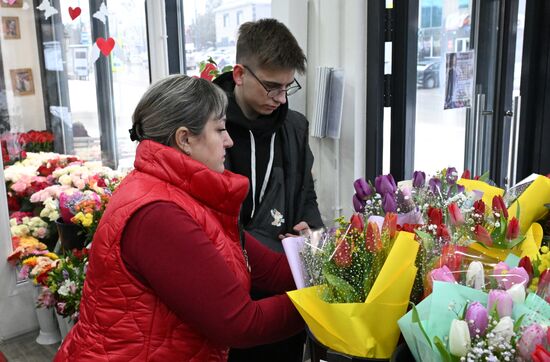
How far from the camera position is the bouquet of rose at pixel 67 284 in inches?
99.4

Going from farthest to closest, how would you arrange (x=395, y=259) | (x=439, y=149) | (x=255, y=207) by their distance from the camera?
(x=439, y=149) → (x=255, y=207) → (x=395, y=259)

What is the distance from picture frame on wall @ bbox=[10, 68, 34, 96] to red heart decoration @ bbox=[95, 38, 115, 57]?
1.55ft

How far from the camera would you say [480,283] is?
1.04m

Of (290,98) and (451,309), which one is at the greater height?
(290,98)

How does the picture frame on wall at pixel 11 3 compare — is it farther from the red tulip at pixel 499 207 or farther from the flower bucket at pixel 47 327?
the red tulip at pixel 499 207

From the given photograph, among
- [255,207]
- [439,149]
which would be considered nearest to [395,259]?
[255,207]

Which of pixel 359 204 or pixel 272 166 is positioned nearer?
pixel 359 204

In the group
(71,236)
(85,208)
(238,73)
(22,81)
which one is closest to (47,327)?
(71,236)

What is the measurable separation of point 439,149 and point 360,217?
6.29 feet

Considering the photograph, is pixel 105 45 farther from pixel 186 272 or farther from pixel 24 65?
pixel 186 272

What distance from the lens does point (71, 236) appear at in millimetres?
2867

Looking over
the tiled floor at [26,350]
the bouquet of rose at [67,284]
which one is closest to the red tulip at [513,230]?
the bouquet of rose at [67,284]

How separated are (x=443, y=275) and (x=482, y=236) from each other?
0.25 metres

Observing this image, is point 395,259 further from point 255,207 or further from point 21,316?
point 21,316
